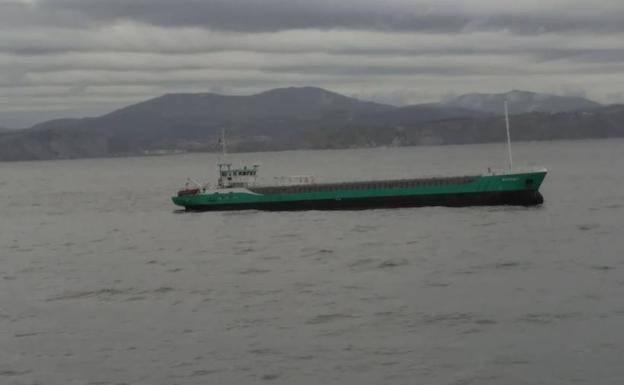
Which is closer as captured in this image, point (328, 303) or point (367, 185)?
→ point (328, 303)

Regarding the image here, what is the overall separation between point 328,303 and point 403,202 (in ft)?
198

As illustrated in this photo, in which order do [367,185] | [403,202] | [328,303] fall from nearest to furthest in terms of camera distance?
[328,303] < [403,202] < [367,185]

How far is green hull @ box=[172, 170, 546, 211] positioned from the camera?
110625 mm

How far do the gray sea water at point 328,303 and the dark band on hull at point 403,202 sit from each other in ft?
15.9

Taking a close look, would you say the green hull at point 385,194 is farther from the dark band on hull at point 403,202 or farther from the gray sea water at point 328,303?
the gray sea water at point 328,303

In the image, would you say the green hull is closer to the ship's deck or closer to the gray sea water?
the ship's deck

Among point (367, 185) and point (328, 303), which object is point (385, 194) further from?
point (328, 303)

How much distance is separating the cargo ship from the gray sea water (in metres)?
5.12

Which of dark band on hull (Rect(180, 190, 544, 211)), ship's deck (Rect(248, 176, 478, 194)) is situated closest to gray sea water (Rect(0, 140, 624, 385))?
dark band on hull (Rect(180, 190, 544, 211))

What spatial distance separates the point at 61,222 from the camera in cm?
13050

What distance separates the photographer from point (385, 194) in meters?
117

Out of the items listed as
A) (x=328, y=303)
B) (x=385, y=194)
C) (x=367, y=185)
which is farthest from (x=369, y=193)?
(x=328, y=303)

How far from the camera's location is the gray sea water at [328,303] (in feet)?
140

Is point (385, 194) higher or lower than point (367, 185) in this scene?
lower
